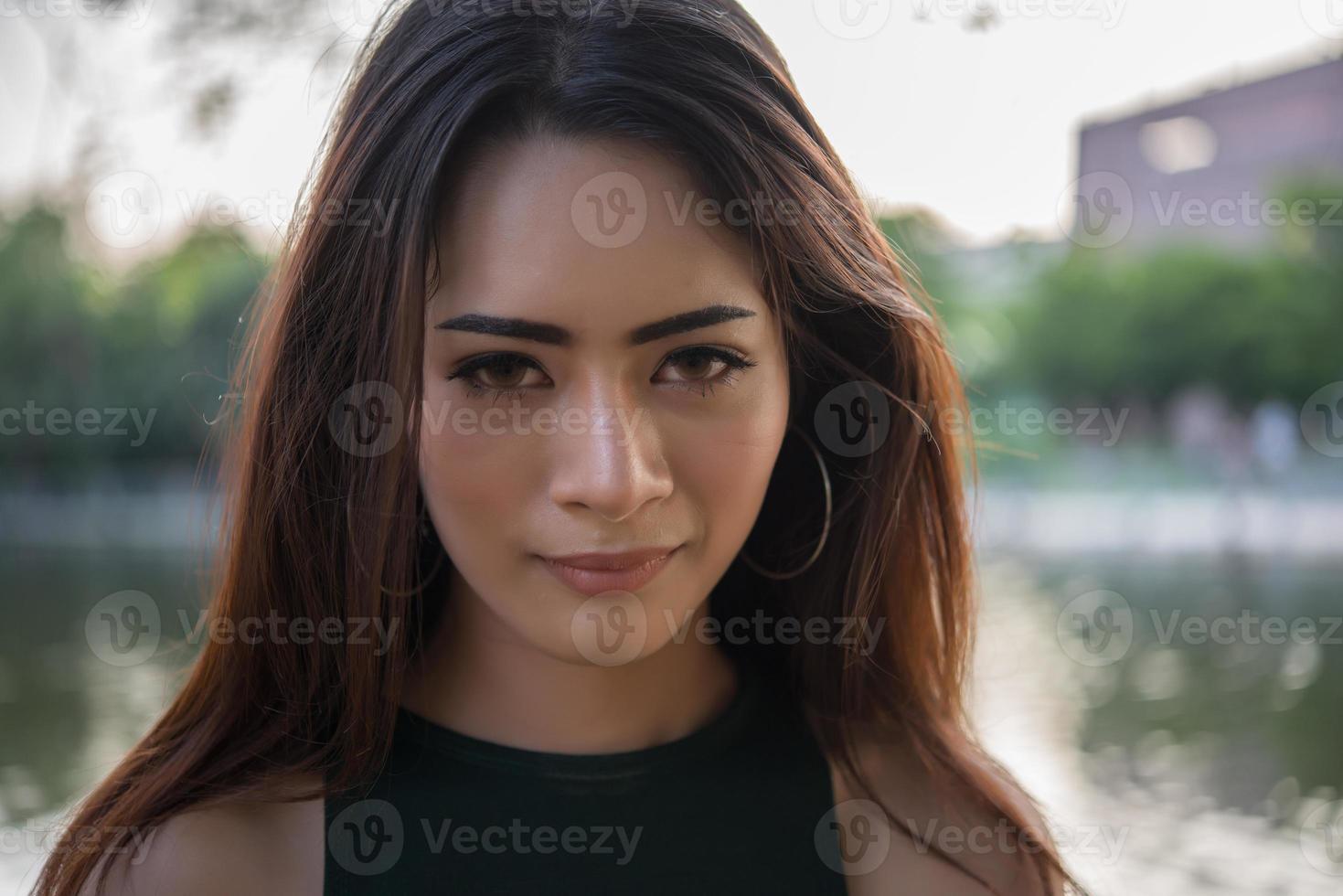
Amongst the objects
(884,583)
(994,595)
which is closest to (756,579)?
(884,583)

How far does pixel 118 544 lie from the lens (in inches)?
303

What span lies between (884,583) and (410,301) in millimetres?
655

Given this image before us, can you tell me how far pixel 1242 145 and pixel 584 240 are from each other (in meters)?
6.66

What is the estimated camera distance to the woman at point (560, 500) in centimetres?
113

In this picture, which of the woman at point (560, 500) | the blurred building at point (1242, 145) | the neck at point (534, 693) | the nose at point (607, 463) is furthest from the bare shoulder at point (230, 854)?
the blurred building at point (1242, 145)

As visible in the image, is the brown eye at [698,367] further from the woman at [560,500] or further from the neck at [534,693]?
the neck at [534,693]

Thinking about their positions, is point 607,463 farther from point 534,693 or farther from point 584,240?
point 534,693

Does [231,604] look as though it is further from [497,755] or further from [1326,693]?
[1326,693]

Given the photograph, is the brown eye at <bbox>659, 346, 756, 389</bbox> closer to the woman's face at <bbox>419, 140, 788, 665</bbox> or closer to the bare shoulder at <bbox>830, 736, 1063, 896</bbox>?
the woman's face at <bbox>419, 140, 788, 665</bbox>

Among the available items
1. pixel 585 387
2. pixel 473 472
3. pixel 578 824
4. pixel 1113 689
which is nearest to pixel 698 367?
pixel 585 387

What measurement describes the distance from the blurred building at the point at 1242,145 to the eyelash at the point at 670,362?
511 centimetres

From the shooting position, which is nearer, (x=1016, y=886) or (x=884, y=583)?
(x=1016, y=886)

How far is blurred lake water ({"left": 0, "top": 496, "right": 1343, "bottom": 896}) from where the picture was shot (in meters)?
3.46

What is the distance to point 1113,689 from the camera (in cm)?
512
